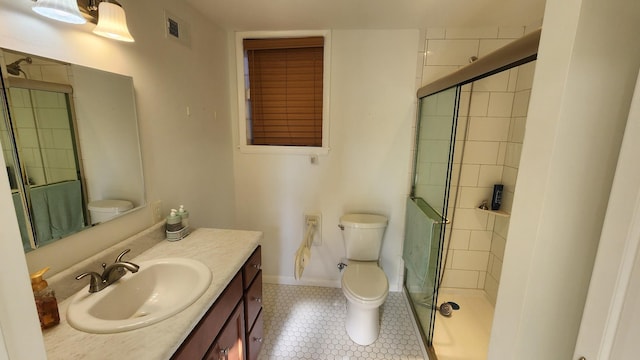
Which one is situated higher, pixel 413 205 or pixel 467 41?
pixel 467 41

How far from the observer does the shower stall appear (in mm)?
1678

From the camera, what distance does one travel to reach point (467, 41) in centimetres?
194

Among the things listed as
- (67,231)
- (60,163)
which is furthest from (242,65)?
(67,231)

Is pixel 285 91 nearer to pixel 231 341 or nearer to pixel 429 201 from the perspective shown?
pixel 429 201

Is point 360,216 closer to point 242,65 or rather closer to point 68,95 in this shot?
point 242,65

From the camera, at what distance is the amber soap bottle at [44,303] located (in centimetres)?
79

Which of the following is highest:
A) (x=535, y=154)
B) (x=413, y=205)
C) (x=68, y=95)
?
(x=68, y=95)

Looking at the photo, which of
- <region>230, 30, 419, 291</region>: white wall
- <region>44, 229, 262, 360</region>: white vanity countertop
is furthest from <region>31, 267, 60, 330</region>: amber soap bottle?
<region>230, 30, 419, 291</region>: white wall

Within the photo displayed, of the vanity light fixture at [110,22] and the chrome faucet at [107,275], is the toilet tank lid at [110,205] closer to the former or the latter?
the chrome faucet at [107,275]

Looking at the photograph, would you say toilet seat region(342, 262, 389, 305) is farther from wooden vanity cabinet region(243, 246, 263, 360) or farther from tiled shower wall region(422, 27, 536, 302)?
tiled shower wall region(422, 27, 536, 302)

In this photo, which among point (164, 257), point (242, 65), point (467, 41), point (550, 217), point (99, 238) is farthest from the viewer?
point (242, 65)

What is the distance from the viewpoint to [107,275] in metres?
1.00

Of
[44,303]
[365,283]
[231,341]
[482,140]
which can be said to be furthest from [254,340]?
[482,140]

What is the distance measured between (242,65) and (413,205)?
5.80 ft
